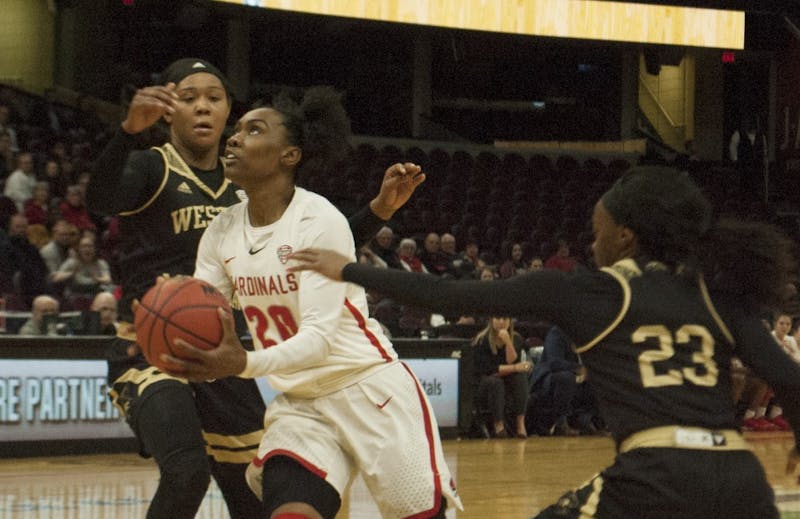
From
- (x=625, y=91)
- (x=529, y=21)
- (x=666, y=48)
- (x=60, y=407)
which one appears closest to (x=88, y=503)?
(x=60, y=407)

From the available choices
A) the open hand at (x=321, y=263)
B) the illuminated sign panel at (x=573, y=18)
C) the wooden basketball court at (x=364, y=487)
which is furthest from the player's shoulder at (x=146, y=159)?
the illuminated sign panel at (x=573, y=18)

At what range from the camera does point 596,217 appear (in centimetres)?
334

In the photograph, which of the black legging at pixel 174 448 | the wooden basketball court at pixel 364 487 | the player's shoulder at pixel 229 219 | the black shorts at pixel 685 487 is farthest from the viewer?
the wooden basketball court at pixel 364 487

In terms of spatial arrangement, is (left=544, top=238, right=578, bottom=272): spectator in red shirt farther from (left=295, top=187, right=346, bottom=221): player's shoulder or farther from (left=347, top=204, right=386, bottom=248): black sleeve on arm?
(left=295, top=187, right=346, bottom=221): player's shoulder

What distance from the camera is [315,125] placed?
4246 millimetres

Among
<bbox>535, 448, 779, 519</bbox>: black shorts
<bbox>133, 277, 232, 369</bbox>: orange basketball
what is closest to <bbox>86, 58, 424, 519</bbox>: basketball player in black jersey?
<bbox>133, 277, 232, 369</bbox>: orange basketball

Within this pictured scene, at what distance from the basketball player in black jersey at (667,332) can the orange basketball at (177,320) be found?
1.88 ft

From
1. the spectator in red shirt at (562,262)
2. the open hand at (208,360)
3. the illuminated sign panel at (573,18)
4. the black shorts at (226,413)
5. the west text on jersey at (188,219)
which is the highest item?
the illuminated sign panel at (573,18)

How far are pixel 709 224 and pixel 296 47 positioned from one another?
73.8 ft

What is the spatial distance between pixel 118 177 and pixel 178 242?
0.41 metres

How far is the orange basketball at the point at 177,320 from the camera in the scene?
11.5 feet

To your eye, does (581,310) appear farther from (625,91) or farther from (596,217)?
(625,91)

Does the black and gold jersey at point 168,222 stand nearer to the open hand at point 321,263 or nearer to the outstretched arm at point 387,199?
the outstretched arm at point 387,199

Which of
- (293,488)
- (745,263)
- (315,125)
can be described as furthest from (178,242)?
(745,263)
